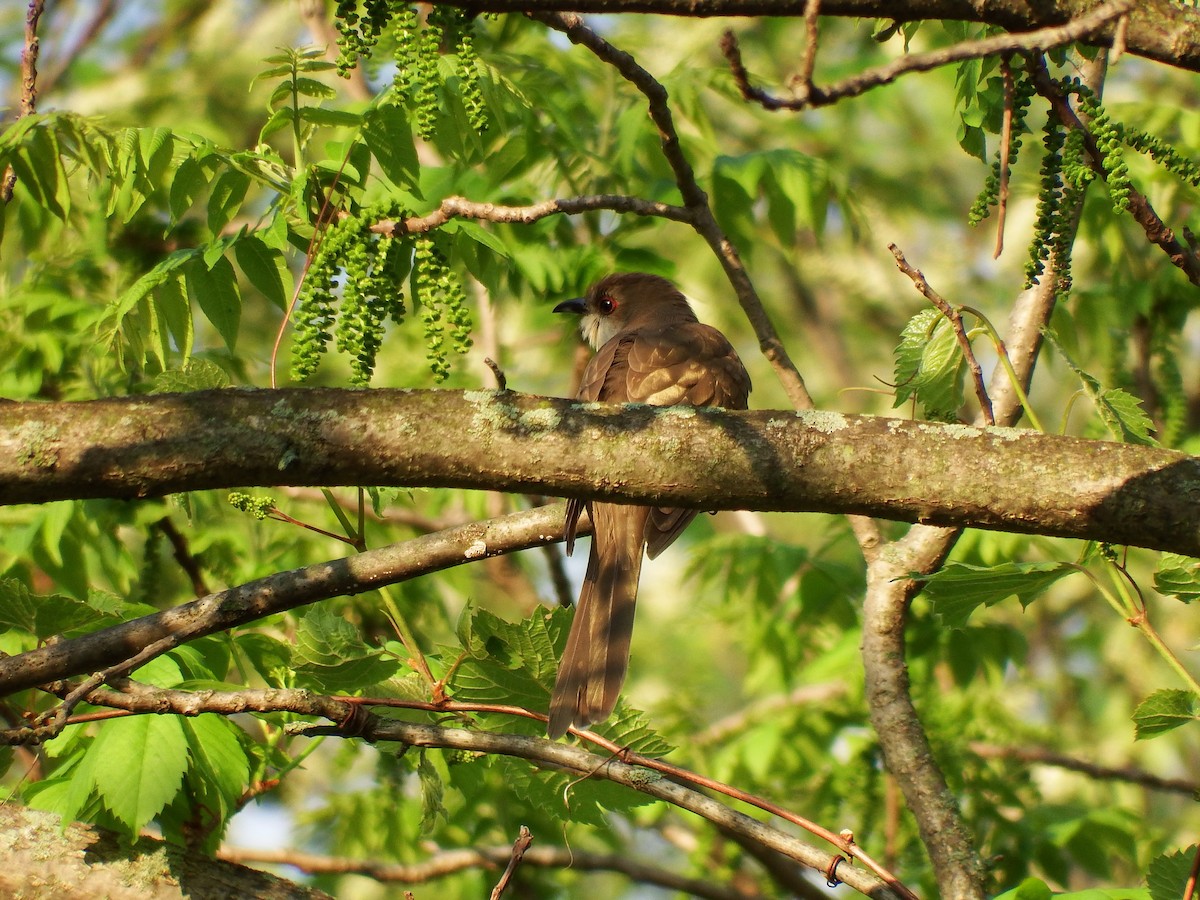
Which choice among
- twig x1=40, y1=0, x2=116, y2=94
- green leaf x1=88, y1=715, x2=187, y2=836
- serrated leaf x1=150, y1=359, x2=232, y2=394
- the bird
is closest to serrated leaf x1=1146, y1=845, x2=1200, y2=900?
the bird

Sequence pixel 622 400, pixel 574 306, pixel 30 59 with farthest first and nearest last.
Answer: pixel 574 306 → pixel 622 400 → pixel 30 59

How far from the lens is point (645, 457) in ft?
8.34

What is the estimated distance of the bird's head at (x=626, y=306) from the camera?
6.18 metres

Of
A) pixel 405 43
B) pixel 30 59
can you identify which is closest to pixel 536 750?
pixel 405 43

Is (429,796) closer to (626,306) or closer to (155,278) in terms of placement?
(155,278)

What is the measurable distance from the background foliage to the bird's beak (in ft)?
0.62

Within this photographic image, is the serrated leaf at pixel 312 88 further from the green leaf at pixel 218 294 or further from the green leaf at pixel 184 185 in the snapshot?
the green leaf at pixel 218 294

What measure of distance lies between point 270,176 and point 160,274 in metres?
0.52

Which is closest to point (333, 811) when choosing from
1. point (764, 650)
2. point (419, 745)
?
point (764, 650)

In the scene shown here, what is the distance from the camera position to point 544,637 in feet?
10.9

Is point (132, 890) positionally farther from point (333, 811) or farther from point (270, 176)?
point (333, 811)

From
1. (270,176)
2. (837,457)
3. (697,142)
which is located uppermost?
(697,142)

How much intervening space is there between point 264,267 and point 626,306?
10.0 feet

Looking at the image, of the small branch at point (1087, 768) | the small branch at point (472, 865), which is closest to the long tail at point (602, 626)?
the small branch at point (472, 865)
